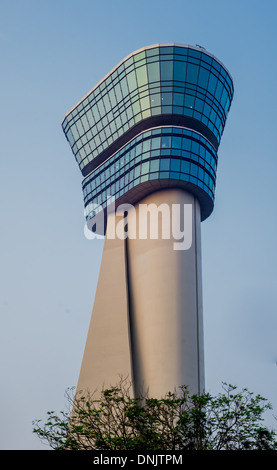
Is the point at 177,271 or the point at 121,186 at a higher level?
the point at 121,186

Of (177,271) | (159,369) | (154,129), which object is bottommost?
(159,369)

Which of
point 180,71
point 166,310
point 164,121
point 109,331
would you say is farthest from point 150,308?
point 180,71

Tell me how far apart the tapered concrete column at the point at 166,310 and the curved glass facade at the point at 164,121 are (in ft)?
9.35

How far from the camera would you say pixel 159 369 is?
59.1m

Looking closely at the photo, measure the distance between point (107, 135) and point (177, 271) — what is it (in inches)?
940

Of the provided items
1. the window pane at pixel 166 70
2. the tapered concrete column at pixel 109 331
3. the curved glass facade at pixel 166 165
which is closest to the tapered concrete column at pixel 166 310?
the tapered concrete column at pixel 109 331

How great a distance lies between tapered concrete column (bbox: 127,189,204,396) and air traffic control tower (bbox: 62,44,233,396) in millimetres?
114

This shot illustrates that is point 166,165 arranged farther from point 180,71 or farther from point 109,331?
point 109,331

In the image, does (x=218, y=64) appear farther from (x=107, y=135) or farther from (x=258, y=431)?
(x=258, y=431)

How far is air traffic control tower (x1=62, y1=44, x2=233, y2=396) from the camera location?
6094cm

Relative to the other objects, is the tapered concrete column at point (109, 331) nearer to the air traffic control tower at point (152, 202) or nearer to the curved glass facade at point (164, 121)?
the air traffic control tower at point (152, 202)

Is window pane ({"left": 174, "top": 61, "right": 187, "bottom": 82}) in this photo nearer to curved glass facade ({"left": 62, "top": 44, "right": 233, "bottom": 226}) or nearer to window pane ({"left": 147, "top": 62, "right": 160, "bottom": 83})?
curved glass facade ({"left": 62, "top": 44, "right": 233, "bottom": 226})
